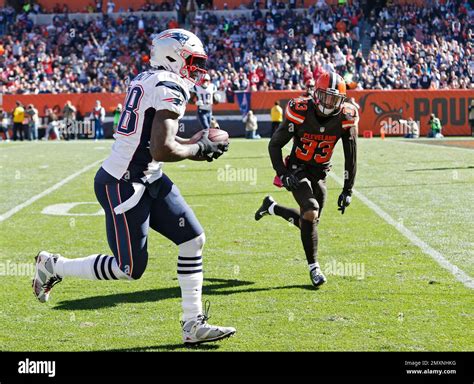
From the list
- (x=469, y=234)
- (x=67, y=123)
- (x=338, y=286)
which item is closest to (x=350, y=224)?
(x=469, y=234)

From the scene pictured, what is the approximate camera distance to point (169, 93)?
5031 mm

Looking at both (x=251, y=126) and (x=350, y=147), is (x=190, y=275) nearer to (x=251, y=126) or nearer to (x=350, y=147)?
(x=350, y=147)

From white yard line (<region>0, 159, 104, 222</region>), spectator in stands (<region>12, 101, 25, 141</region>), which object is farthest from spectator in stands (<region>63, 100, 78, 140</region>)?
white yard line (<region>0, 159, 104, 222</region>)

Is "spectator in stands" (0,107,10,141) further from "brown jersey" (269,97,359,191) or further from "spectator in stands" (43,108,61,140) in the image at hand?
"brown jersey" (269,97,359,191)

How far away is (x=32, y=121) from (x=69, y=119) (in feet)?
4.75

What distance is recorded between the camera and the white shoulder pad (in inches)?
197

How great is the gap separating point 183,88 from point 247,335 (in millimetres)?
1573

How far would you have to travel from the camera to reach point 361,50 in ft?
129

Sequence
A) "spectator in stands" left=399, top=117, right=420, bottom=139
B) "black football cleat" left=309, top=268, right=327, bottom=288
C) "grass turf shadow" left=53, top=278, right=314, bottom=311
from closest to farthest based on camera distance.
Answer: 1. "grass turf shadow" left=53, top=278, right=314, bottom=311
2. "black football cleat" left=309, top=268, right=327, bottom=288
3. "spectator in stands" left=399, top=117, right=420, bottom=139

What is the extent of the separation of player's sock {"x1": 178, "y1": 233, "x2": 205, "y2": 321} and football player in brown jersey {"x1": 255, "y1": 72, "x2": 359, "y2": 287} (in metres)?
1.90

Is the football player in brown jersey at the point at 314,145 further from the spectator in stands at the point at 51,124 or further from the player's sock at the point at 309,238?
the spectator in stands at the point at 51,124

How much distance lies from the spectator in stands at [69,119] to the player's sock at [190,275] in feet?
99.9

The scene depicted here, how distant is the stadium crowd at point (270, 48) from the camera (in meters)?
37.0

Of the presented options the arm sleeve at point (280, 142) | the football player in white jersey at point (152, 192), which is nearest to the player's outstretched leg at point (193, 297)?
the football player in white jersey at point (152, 192)
